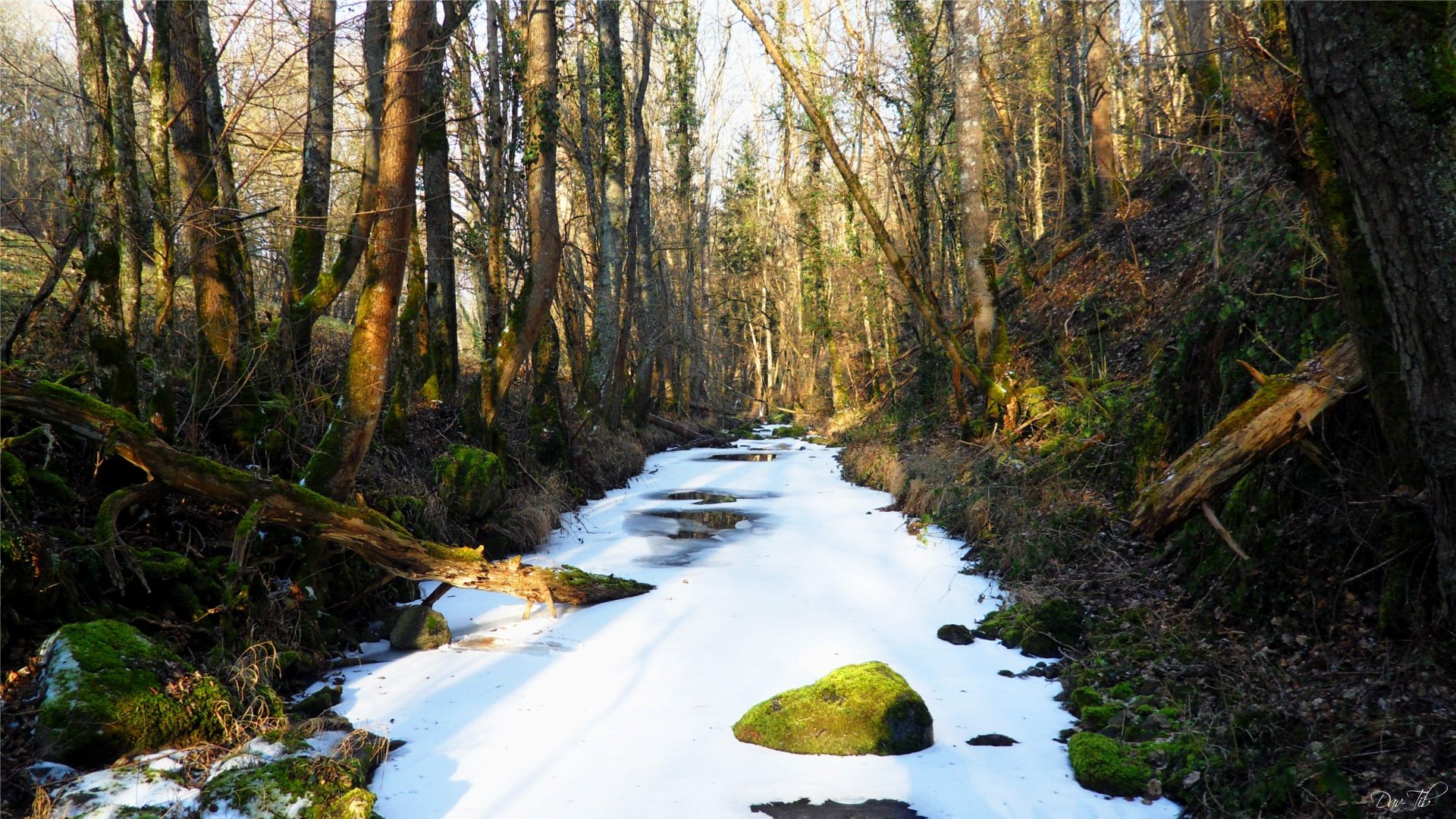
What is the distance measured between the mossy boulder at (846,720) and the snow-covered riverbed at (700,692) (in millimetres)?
99

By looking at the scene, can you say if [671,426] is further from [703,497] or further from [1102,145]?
[1102,145]

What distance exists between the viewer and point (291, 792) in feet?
12.0

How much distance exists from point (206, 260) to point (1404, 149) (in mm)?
8041

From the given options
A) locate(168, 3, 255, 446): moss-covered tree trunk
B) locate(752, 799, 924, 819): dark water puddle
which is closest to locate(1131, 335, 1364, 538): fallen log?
locate(752, 799, 924, 819): dark water puddle

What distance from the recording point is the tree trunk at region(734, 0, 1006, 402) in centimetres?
1123

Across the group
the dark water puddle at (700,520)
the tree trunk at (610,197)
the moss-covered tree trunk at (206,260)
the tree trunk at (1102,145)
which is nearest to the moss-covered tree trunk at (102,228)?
the moss-covered tree trunk at (206,260)

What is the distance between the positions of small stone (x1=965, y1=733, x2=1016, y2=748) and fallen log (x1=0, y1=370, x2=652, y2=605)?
3.80 metres

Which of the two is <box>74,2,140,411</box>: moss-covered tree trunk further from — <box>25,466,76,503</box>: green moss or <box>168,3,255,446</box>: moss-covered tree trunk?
<box>25,466,76,503</box>: green moss

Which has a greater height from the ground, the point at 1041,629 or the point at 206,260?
the point at 206,260

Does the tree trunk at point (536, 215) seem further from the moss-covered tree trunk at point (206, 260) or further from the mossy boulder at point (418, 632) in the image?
the mossy boulder at point (418, 632)

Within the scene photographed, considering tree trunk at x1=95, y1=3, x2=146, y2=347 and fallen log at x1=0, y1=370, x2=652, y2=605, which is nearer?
fallen log at x1=0, y1=370, x2=652, y2=605

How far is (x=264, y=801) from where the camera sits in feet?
11.8

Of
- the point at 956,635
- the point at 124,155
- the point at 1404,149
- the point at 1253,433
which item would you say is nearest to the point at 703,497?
the point at 956,635

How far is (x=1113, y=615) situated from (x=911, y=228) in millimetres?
10864
